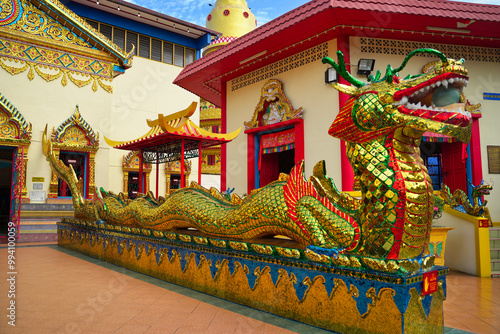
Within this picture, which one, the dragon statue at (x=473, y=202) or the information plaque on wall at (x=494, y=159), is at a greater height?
the information plaque on wall at (x=494, y=159)

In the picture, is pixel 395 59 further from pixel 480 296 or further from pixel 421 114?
pixel 421 114

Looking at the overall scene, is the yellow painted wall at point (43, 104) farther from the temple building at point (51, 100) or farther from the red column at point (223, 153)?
the red column at point (223, 153)

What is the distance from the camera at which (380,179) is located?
2.29m

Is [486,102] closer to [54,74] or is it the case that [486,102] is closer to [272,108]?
[272,108]

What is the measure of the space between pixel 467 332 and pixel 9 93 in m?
10.3

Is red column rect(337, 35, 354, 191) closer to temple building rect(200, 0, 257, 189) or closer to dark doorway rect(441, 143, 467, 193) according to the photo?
dark doorway rect(441, 143, 467, 193)

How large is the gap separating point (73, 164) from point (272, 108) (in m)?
5.80

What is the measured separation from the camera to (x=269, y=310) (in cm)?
284

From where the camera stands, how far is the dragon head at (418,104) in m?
2.12

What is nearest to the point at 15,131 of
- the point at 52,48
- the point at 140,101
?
the point at 52,48

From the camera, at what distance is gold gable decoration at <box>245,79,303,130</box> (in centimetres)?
744

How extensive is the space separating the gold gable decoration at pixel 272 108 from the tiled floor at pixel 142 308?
416cm

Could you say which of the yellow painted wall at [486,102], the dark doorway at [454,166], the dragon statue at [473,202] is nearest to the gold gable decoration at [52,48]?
the yellow painted wall at [486,102]

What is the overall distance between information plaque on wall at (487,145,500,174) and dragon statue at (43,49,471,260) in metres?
5.55
